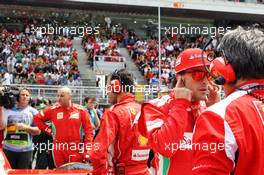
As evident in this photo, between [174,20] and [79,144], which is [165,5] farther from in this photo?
[79,144]

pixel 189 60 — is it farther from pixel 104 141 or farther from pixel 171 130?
pixel 104 141

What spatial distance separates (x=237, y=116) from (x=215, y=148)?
0.46ft

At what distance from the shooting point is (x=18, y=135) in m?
6.40

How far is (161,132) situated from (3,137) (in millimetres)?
4203

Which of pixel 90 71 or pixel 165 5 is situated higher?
pixel 165 5

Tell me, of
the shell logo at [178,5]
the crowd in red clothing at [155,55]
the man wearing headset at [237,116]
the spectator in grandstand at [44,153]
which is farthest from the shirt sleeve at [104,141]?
the shell logo at [178,5]

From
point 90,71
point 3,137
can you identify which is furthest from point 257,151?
point 90,71

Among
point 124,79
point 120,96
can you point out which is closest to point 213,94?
point 120,96

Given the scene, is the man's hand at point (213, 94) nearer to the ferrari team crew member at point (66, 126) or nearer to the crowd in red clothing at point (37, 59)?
the ferrari team crew member at point (66, 126)

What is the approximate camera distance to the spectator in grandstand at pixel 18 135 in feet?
20.8

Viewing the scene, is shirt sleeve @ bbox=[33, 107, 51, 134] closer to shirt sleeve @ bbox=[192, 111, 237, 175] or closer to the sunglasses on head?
the sunglasses on head

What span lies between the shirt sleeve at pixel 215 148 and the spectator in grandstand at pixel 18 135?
4.96 metres

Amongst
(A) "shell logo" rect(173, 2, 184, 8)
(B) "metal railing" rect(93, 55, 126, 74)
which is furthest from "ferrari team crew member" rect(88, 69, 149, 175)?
(A) "shell logo" rect(173, 2, 184, 8)

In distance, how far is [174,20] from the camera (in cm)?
3083
